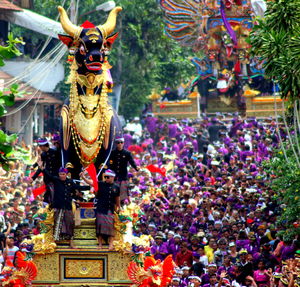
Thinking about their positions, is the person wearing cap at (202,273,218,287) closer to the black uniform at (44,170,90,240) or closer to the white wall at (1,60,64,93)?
the black uniform at (44,170,90,240)

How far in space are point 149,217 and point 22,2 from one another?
15.9 metres

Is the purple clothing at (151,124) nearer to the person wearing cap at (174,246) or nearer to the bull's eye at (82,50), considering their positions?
the person wearing cap at (174,246)

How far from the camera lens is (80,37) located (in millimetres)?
15742

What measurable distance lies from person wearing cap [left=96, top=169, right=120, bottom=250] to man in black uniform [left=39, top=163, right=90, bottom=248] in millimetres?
398

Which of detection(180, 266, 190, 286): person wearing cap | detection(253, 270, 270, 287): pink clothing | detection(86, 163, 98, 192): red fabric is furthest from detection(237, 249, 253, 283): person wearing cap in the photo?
detection(86, 163, 98, 192): red fabric

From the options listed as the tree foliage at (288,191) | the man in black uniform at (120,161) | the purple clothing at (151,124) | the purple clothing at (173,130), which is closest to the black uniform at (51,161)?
the man in black uniform at (120,161)

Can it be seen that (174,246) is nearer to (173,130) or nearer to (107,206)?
(107,206)

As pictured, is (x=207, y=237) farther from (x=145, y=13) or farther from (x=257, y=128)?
(x=145, y=13)

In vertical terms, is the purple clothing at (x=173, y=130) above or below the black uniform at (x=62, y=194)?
above

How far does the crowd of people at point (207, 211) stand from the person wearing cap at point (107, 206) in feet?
0.34

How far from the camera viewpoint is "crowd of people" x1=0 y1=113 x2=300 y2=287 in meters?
16.3

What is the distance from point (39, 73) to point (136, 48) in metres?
6.53

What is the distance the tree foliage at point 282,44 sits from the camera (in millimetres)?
16094

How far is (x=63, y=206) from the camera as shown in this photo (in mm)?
15250
